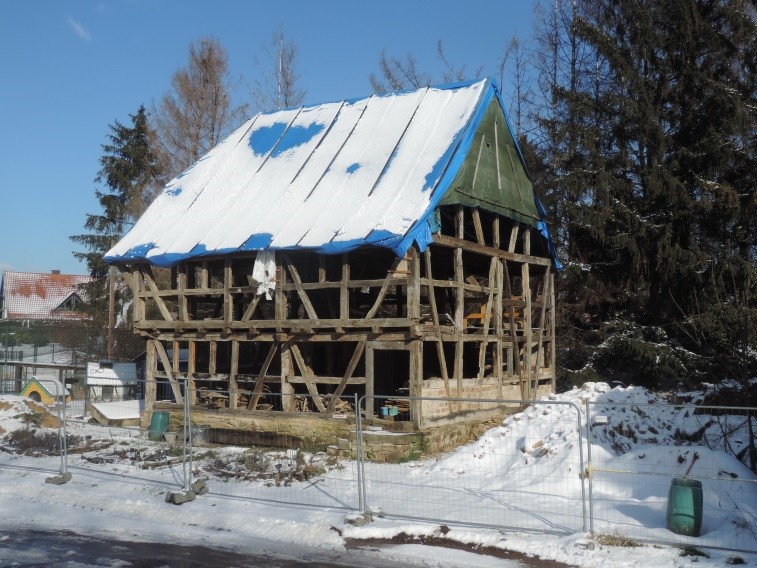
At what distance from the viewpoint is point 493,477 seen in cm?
1228

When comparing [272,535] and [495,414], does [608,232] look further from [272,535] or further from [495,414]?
[272,535]

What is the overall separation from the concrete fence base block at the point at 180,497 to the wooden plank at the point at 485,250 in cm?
724

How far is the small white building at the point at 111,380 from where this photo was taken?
75.8 ft

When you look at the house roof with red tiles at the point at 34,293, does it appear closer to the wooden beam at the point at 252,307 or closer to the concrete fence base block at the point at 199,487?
the wooden beam at the point at 252,307

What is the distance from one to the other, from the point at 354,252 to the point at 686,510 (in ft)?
35.5

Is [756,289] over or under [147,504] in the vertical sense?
over

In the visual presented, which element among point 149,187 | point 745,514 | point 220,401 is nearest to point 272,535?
point 745,514

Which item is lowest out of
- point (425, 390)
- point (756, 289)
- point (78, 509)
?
point (78, 509)

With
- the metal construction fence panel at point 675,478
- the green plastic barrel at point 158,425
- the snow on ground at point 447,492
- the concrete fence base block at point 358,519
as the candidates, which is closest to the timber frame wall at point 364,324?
the green plastic barrel at point 158,425

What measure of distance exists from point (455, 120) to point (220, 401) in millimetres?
8735

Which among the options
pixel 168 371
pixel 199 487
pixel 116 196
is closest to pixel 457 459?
pixel 199 487

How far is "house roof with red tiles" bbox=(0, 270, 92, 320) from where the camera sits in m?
61.9

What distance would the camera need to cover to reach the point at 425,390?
15.5 meters

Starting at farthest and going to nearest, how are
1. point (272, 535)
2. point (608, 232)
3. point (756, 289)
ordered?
point (608, 232) → point (756, 289) → point (272, 535)
